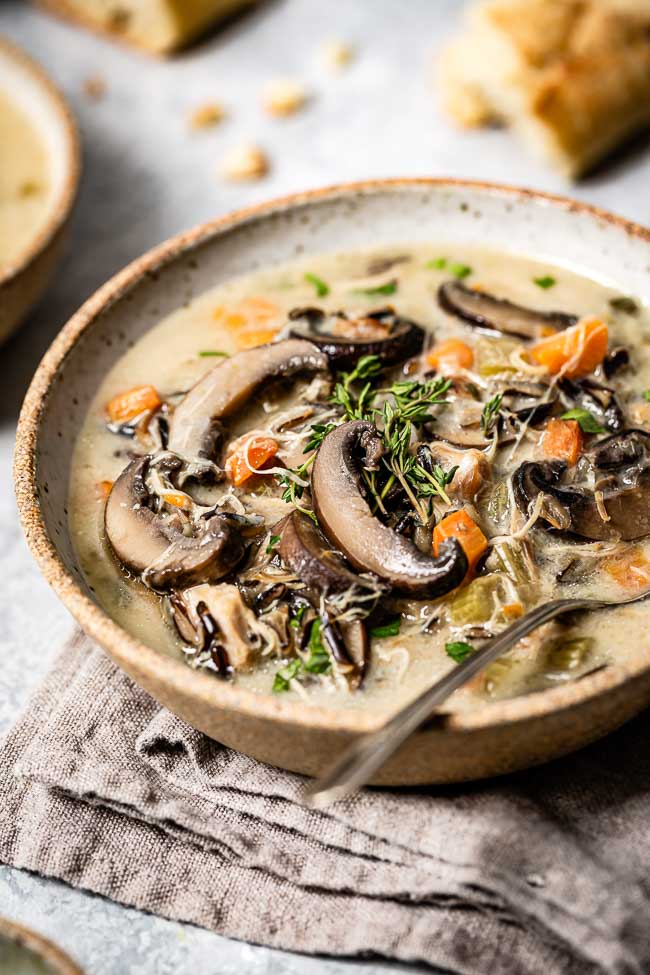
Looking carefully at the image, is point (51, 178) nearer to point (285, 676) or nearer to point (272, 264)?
point (272, 264)

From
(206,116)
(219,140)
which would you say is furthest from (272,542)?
(206,116)

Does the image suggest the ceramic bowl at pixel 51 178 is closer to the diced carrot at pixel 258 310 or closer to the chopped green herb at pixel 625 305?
the diced carrot at pixel 258 310

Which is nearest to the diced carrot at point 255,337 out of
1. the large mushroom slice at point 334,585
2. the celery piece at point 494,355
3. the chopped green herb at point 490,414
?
the celery piece at point 494,355

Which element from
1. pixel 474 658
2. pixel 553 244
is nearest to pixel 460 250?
pixel 553 244

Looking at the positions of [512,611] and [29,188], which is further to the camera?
[29,188]

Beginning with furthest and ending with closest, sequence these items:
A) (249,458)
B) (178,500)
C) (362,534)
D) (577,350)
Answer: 1. (577,350)
2. (249,458)
3. (178,500)
4. (362,534)

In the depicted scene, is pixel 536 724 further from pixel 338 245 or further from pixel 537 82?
pixel 537 82

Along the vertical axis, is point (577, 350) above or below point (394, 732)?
above
